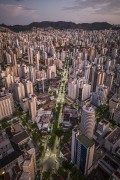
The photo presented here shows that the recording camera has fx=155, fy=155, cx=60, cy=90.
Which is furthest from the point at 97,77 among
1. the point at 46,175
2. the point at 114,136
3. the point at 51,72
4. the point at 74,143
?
the point at 46,175

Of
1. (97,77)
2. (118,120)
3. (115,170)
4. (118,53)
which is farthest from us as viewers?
(118,53)

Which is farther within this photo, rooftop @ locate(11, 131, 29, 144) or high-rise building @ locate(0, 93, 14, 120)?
high-rise building @ locate(0, 93, 14, 120)

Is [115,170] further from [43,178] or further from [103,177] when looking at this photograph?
[43,178]

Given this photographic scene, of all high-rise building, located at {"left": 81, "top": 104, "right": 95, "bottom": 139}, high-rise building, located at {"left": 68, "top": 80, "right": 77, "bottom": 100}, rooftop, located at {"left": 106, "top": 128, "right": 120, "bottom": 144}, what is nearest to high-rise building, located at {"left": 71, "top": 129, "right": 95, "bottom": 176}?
high-rise building, located at {"left": 81, "top": 104, "right": 95, "bottom": 139}

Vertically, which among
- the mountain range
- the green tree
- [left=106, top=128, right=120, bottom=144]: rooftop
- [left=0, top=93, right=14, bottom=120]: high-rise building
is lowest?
the green tree

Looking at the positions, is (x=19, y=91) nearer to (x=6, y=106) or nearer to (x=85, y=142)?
(x=6, y=106)

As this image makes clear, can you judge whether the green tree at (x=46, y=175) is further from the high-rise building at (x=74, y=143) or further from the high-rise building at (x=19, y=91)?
the high-rise building at (x=19, y=91)

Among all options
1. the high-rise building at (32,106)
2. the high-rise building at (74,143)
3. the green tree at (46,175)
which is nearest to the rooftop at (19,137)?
the high-rise building at (32,106)

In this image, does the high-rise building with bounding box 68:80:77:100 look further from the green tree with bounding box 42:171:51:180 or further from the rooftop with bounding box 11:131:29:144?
the green tree with bounding box 42:171:51:180

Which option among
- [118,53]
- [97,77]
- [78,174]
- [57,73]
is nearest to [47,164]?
[78,174]
